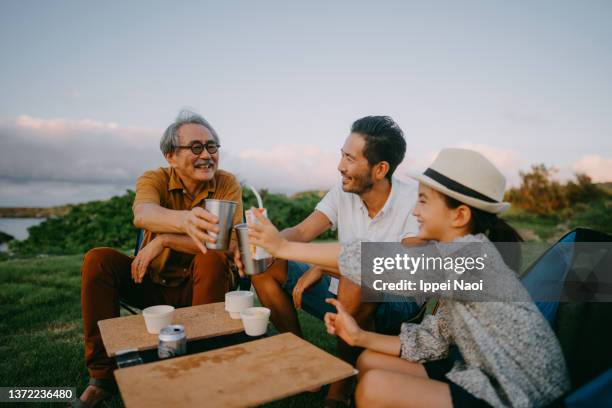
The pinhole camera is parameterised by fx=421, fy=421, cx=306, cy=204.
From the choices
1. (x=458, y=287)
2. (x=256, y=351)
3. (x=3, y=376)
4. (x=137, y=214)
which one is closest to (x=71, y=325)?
(x=3, y=376)

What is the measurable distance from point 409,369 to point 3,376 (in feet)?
9.98

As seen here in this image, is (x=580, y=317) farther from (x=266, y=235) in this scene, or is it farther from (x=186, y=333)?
(x=186, y=333)

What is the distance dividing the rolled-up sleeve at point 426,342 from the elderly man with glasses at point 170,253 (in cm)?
126

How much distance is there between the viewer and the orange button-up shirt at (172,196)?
336cm

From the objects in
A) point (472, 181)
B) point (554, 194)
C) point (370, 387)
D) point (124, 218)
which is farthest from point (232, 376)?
point (554, 194)

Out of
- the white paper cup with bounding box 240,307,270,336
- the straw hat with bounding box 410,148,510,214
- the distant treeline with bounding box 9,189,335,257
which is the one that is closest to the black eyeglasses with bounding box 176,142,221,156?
the white paper cup with bounding box 240,307,270,336

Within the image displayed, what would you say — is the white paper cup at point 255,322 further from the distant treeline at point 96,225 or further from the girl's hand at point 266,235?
the distant treeline at point 96,225

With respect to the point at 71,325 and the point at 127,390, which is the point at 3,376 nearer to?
the point at 71,325

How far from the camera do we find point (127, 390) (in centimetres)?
160

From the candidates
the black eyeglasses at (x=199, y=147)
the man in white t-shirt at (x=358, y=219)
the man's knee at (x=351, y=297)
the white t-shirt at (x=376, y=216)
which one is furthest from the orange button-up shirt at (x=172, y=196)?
the man's knee at (x=351, y=297)

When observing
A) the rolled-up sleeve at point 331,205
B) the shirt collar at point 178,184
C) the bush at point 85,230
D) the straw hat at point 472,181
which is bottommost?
the bush at point 85,230

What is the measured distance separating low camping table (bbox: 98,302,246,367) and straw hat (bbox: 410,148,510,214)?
4.45 feet

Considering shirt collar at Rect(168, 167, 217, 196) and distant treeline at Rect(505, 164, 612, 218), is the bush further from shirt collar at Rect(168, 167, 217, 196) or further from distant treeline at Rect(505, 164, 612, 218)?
distant treeline at Rect(505, 164, 612, 218)

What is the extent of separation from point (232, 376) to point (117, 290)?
1.73 meters
